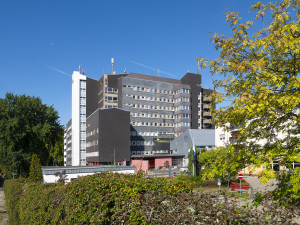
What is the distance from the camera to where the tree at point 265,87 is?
6.58 metres

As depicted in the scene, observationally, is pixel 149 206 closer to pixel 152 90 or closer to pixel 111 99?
pixel 111 99

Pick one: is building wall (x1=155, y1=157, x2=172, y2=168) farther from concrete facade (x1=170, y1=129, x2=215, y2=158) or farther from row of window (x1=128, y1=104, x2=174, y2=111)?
row of window (x1=128, y1=104, x2=174, y2=111)

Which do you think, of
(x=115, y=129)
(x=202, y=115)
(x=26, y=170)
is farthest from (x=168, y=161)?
(x=26, y=170)

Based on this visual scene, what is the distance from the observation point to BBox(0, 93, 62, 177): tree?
46219 mm

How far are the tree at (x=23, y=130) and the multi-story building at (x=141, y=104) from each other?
36944mm

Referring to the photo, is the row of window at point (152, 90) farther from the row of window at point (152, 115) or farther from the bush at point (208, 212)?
the bush at point (208, 212)

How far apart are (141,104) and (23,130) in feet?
158

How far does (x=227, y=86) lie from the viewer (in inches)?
327

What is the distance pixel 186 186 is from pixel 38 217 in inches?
229

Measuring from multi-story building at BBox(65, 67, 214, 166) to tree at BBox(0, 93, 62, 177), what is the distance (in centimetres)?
3694

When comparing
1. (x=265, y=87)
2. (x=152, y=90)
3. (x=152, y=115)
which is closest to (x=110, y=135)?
(x=152, y=115)

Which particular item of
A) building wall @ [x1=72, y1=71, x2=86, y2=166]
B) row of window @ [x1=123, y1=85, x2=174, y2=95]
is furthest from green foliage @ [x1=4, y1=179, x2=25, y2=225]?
→ building wall @ [x1=72, y1=71, x2=86, y2=166]

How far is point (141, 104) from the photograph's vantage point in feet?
300

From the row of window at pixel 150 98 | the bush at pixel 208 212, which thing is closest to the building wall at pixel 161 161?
the row of window at pixel 150 98
